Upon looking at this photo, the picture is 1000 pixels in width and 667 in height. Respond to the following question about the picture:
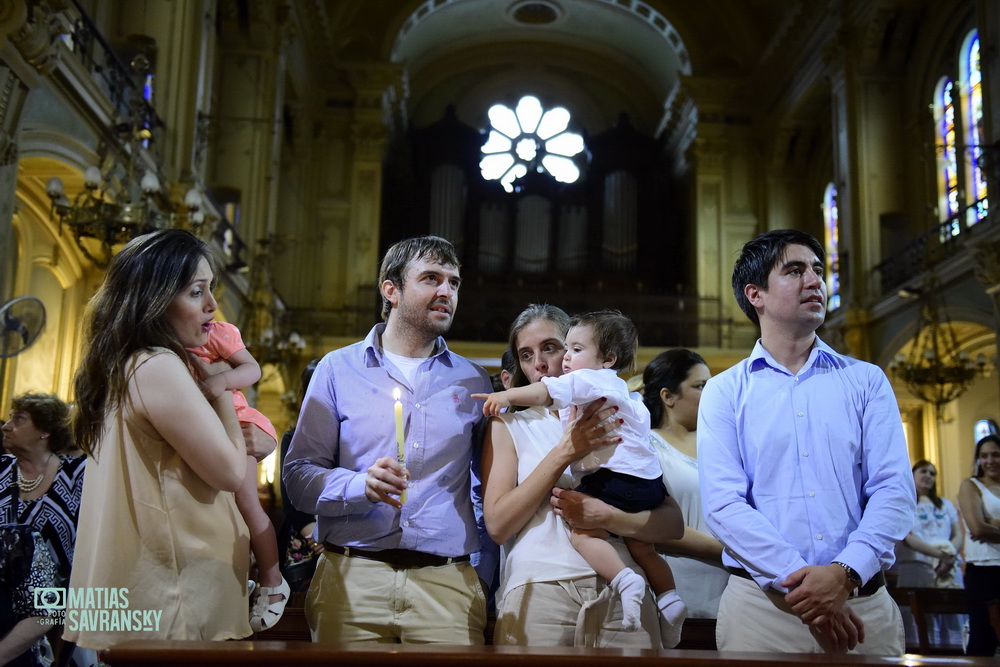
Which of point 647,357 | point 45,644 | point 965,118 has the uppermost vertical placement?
point 965,118

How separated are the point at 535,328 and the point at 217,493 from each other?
1.11 metres

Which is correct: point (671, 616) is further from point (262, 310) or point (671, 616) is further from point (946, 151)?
point (946, 151)

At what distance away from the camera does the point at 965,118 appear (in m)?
11.6

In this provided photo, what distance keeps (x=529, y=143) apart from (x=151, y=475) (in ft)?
61.0

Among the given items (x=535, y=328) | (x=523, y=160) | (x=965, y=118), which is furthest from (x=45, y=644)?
(x=523, y=160)

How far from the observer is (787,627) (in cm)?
215

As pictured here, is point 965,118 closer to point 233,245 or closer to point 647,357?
point 647,357

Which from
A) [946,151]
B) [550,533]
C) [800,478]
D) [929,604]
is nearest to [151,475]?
[550,533]

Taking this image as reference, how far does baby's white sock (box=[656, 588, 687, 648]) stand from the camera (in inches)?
95.9

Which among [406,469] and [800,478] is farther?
[800,478]

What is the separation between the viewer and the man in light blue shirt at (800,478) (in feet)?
6.88

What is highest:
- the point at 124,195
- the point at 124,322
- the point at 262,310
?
the point at 262,310

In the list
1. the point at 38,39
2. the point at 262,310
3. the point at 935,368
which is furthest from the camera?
the point at 262,310

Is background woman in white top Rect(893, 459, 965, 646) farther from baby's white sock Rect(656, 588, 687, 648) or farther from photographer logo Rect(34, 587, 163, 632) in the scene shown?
photographer logo Rect(34, 587, 163, 632)
